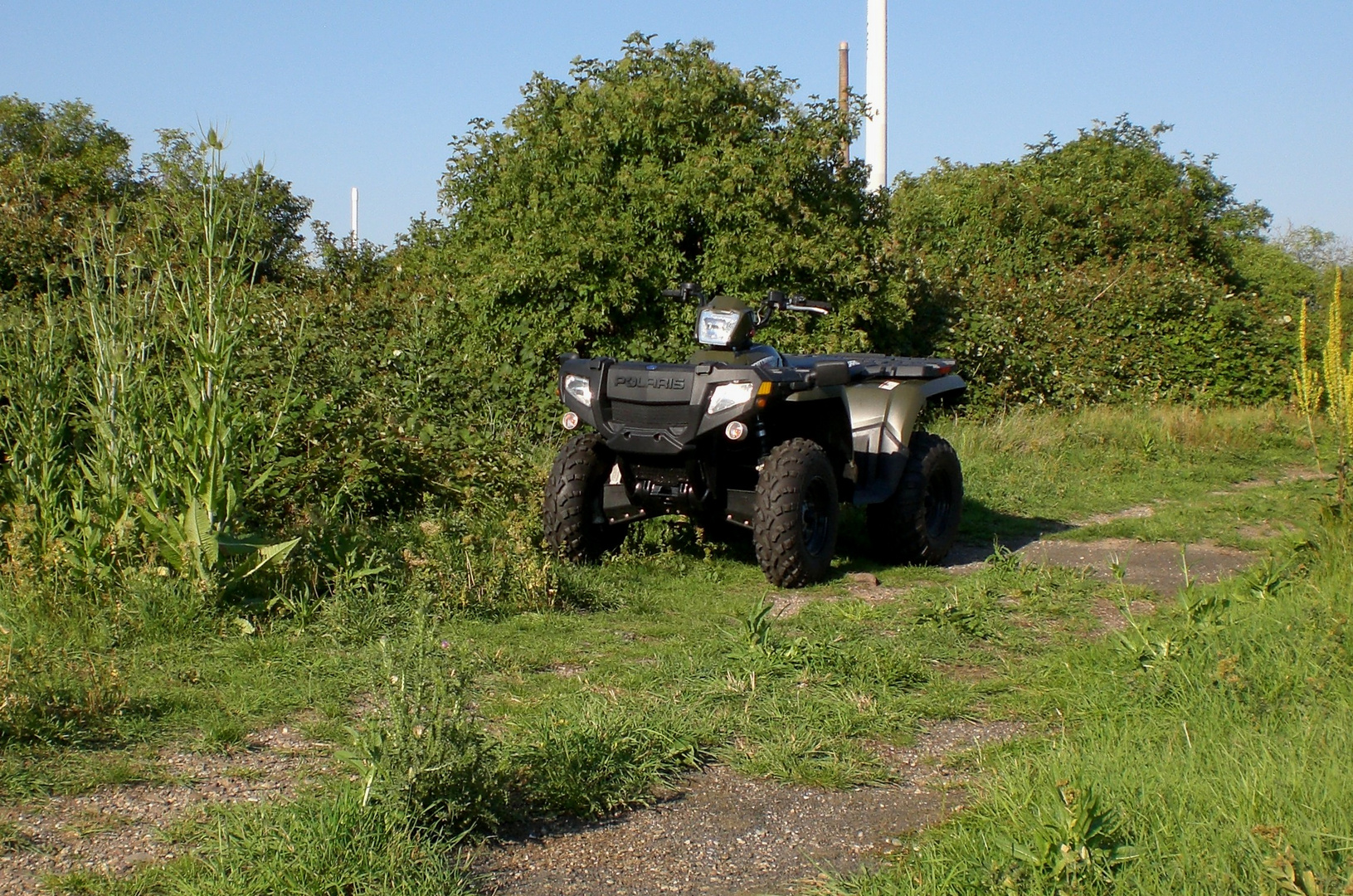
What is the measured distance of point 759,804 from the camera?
4.02 m

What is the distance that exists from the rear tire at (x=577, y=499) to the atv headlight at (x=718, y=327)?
89 centimetres

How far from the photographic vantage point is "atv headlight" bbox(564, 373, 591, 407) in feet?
24.2

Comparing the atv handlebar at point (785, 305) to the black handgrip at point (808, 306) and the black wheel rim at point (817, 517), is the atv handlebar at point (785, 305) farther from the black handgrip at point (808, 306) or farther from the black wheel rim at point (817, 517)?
the black wheel rim at point (817, 517)

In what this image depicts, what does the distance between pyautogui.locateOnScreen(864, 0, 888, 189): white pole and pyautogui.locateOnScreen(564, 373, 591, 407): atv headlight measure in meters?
10.9

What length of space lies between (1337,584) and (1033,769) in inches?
109

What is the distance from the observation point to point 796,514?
23.2 feet

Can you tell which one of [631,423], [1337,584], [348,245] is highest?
[348,245]

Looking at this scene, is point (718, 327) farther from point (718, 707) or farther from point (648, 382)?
point (718, 707)

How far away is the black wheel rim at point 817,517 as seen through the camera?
742cm

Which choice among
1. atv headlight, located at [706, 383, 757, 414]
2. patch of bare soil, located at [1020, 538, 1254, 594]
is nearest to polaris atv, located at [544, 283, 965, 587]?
atv headlight, located at [706, 383, 757, 414]

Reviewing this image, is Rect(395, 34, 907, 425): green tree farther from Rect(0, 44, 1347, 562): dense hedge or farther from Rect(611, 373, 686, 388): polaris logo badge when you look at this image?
Rect(611, 373, 686, 388): polaris logo badge

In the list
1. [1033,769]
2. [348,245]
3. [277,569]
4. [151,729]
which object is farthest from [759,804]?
[348,245]

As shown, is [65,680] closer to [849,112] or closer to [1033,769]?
[1033,769]

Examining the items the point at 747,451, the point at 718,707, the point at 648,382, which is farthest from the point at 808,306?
the point at 718,707
